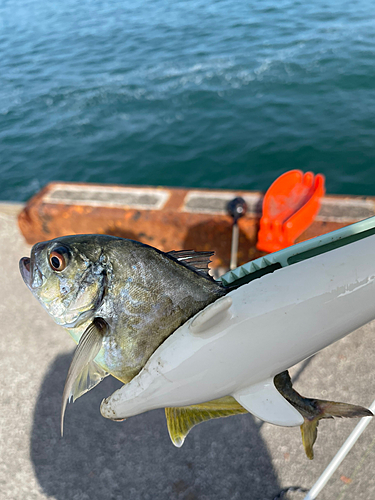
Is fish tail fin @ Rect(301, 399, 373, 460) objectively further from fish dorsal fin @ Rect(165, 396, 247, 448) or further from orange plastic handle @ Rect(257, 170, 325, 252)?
orange plastic handle @ Rect(257, 170, 325, 252)

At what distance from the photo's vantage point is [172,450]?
12.2 ft

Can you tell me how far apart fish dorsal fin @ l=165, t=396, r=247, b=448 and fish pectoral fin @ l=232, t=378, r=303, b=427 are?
23cm

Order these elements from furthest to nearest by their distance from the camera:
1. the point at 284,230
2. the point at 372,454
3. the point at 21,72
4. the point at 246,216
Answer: the point at 21,72 → the point at 246,216 → the point at 284,230 → the point at 372,454

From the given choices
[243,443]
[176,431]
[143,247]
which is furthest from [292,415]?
[243,443]

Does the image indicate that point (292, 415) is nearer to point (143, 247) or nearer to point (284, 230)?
point (143, 247)

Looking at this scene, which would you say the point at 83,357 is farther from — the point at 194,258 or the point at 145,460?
the point at 145,460

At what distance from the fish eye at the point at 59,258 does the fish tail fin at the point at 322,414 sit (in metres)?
1.49

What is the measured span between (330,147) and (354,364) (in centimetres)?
834

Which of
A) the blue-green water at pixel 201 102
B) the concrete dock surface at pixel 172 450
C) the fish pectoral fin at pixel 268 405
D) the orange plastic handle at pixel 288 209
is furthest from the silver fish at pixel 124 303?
the blue-green water at pixel 201 102

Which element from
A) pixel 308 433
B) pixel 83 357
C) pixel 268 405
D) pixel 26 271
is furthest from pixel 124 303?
pixel 308 433

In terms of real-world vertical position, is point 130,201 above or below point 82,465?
above

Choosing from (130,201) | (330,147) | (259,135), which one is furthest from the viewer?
(259,135)

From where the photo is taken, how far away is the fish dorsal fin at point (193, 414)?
6.30 feet

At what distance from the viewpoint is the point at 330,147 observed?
1104 cm
